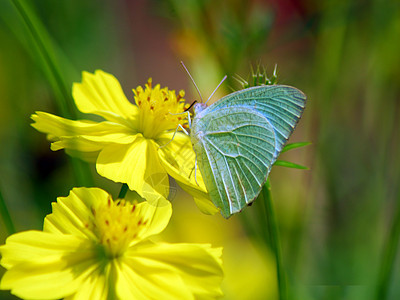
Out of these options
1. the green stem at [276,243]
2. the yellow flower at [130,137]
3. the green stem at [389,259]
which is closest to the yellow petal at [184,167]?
the yellow flower at [130,137]

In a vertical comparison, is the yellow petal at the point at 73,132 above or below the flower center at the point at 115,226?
above

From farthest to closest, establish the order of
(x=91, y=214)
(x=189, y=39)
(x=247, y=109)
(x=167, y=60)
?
(x=167, y=60), (x=189, y=39), (x=247, y=109), (x=91, y=214)

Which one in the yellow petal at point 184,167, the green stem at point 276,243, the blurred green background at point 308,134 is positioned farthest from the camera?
the blurred green background at point 308,134

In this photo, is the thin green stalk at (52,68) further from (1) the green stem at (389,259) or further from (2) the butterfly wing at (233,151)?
(1) the green stem at (389,259)

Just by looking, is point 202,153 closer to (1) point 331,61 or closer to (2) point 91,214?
(2) point 91,214

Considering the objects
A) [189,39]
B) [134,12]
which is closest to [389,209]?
[189,39]

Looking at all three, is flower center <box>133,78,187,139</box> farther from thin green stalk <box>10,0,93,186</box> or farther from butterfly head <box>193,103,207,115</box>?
thin green stalk <box>10,0,93,186</box>

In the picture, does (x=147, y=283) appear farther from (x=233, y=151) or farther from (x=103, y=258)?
(x=233, y=151)
